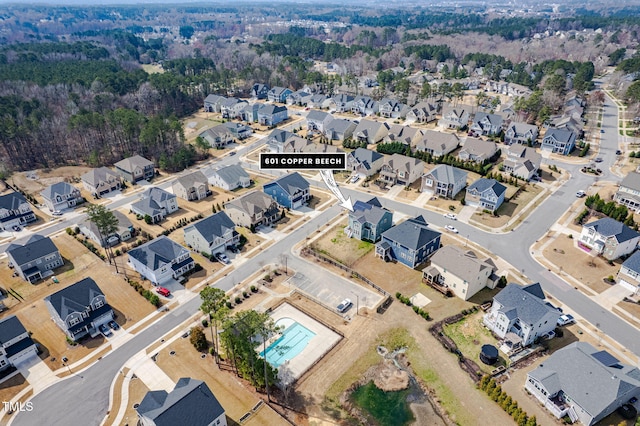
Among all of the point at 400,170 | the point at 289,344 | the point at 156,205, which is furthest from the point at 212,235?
the point at 400,170

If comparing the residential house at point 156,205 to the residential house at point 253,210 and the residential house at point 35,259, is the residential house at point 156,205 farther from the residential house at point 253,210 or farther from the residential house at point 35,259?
the residential house at point 35,259

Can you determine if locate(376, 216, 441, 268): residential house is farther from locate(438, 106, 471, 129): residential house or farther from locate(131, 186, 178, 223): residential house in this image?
locate(438, 106, 471, 129): residential house

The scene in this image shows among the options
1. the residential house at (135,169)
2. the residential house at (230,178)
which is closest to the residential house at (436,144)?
the residential house at (230,178)

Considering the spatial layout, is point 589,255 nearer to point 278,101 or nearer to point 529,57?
point 278,101

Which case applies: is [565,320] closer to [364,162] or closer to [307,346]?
[307,346]

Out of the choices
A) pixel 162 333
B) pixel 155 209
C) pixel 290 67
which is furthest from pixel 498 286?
pixel 290 67

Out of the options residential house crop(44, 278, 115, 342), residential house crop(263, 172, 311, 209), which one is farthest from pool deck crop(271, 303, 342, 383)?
residential house crop(263, 172, 311, 209)
